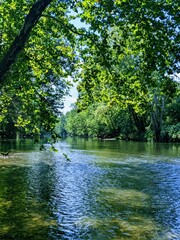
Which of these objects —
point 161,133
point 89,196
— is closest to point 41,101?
point 89,196

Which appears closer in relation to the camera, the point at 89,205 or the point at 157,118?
the point at 89,205

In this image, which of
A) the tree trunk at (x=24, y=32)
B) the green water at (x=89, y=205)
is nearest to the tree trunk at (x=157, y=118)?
the green water at (x=89, y=205)

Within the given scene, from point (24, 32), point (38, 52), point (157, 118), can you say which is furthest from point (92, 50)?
point (157, 118)

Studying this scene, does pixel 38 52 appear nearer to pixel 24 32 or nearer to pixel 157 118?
pixel 24 32

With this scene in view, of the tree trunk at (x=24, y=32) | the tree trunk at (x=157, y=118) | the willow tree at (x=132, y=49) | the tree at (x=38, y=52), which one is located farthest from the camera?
the tree trunk at (x=157, y=118)

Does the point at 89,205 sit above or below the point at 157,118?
below

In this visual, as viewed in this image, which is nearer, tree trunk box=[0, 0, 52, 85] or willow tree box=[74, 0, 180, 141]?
tree trunk box=[0, 0, 52, 85]

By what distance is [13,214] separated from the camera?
1011 centimetres

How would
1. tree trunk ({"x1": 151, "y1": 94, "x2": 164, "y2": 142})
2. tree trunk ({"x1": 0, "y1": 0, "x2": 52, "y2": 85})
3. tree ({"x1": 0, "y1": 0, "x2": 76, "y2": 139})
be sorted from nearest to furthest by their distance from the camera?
1. tree trunk ({"x1": 0, "y1": 0, "x2": 52, "y2": 85})
2. tree ({"x1": 0, "y1": 0, "x2": 76, "y2": 139})
3. tree trunk ({"x1": 151, "y1": 94, "x2": 164, "y2": 142})

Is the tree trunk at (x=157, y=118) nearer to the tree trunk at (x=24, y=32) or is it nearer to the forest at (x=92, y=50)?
the forest at (x=92, y=50)

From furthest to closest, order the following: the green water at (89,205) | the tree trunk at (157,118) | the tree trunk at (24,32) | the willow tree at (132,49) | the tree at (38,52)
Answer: the tree trunk at (157,118) < the tree at (38,52) < the green water at (89,205) < the willow tree at (132,49) < the tree trunk at (24,32)

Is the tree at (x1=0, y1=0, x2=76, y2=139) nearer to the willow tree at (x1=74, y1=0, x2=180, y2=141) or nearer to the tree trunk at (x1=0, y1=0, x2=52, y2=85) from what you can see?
the willow tree at (x1=74, y1=0, x2=180, y2=141)

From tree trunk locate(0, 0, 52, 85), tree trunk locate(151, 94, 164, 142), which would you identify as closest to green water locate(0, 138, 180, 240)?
tree trunk locate(0, 0, 52, 85)

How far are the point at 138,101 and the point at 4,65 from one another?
4.38m
